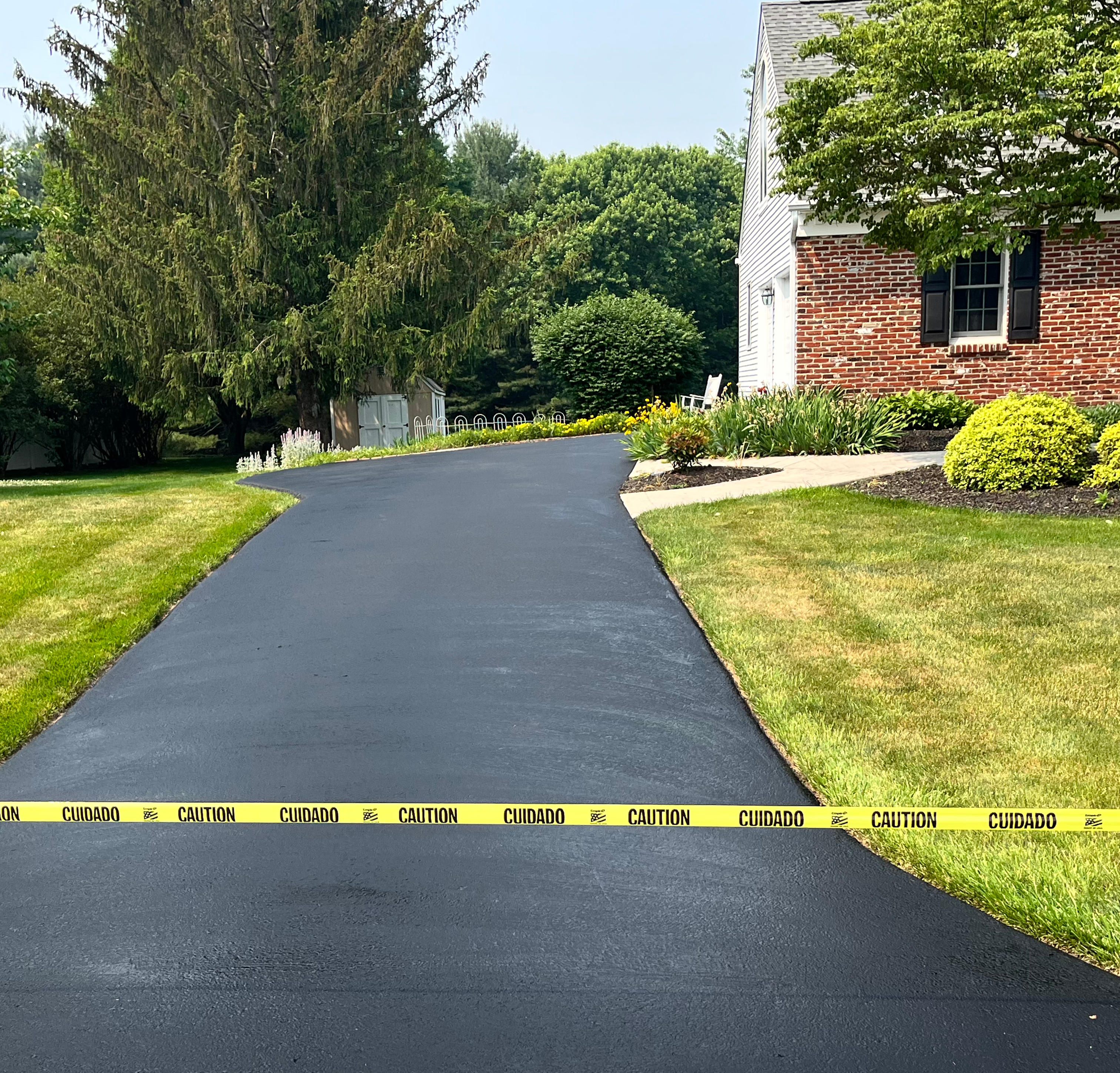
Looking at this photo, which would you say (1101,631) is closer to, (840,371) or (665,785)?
(665,785)

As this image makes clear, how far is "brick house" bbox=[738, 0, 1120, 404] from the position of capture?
61.2 feet

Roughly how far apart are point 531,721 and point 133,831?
2053mm

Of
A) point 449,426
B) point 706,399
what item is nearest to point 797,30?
point 706,399

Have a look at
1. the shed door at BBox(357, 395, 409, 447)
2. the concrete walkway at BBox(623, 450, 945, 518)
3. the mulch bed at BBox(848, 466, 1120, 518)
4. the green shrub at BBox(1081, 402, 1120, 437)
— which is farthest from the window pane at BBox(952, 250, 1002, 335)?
the shed door at BBox(357, 395, 409, 447)

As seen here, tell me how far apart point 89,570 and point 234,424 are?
91.0 ft

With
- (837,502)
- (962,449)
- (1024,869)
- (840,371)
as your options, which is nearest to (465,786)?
(1024,869)

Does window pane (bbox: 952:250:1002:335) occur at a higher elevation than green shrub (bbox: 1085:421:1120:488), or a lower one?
higher

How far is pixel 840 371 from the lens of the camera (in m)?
19.1

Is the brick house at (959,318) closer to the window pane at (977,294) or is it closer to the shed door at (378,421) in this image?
the window pane at (977,294)

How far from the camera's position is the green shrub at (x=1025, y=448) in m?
12.6

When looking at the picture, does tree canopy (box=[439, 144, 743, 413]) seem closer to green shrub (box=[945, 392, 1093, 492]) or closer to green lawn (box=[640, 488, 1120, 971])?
green shrub (box=[945, 392, 1093, 492])

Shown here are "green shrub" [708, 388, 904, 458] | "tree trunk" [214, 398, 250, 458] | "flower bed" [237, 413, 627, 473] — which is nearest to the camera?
"green shrub" [708, 388, 904, 458]

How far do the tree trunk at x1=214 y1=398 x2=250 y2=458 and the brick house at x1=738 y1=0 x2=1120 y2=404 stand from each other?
2198 cm

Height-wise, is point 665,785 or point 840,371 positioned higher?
point 840,371
